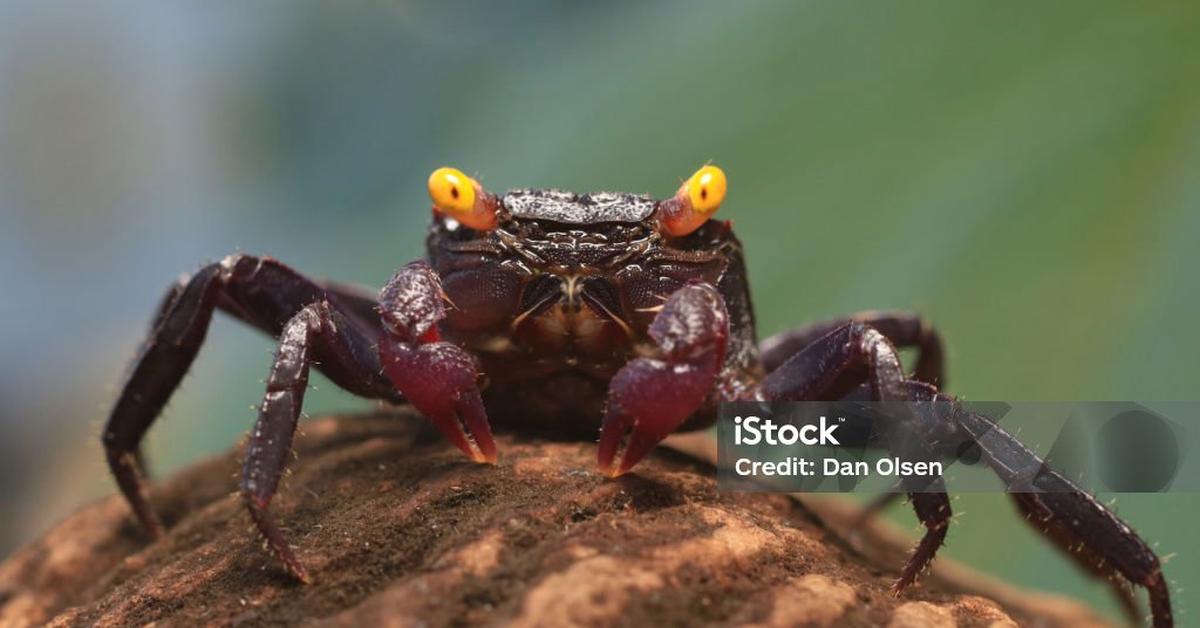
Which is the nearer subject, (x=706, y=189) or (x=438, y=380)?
(x=438, y=380)

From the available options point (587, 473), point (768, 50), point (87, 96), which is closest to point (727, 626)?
point (587, 473)

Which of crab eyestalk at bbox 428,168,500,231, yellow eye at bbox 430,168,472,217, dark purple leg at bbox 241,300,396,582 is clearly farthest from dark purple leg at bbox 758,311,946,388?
dark purple leg at bbox 241,300,396,582

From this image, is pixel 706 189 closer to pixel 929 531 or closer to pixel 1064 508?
pixel 929 531

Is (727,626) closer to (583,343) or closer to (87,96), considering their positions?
(583,343)

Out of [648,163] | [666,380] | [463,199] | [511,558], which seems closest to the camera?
[511,558]

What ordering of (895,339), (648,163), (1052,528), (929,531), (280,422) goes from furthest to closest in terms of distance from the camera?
(648,163)
(895,339)
(1052,528)
(929,531)
(280,422)

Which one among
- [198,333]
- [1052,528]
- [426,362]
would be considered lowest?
[1052,528]

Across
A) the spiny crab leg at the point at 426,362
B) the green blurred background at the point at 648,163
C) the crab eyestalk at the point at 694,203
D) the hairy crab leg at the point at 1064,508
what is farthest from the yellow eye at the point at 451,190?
the hairy crab leg at the point at 1064,508

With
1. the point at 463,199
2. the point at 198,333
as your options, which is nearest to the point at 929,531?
the point at 463,199
